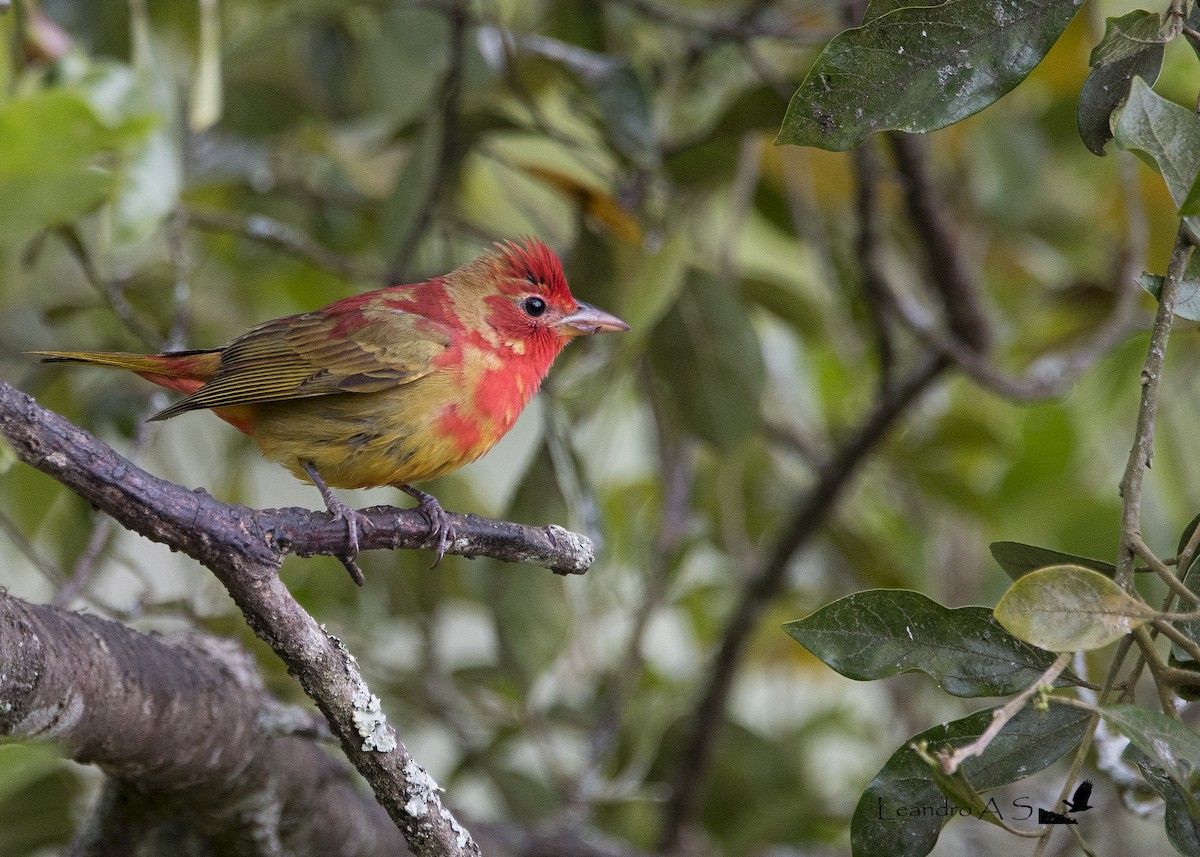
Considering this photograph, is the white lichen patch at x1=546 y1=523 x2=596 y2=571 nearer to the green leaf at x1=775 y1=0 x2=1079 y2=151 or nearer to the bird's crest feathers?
the green leaf at x1=775 y1=0 x2=1079 y2=151

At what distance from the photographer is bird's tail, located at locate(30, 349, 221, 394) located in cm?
243

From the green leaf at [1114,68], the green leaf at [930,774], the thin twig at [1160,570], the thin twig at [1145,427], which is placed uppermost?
the green leaf at [1114,68]

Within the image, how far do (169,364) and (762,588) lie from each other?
1676 millimetres

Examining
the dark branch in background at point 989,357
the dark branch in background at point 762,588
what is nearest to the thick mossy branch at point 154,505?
the dark branch in background at point 762,588

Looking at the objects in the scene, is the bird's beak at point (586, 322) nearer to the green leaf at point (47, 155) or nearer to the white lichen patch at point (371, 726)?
the white lichen patch at point (371, 726)

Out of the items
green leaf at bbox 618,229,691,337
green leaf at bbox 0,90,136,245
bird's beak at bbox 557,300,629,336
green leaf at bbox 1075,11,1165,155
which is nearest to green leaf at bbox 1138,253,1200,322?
green leaf at bbox 1075,11,1165,155

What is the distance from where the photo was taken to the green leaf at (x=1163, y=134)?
1.25 meters

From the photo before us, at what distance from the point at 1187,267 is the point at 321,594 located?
279 centimetres

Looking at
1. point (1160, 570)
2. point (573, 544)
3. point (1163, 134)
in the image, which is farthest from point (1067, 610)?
point (573, 544)

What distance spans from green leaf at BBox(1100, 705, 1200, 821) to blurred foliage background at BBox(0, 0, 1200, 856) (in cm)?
149

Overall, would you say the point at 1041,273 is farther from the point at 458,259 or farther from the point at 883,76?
the point at 883,76

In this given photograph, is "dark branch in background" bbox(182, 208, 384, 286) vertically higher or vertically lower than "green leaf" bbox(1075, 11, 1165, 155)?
lower

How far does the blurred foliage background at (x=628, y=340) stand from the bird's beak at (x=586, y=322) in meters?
0.09

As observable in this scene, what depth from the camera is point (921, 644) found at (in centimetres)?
142
